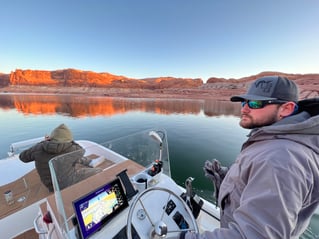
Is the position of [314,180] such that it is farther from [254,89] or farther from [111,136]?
[111,136]

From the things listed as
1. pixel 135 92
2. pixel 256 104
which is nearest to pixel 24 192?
pixel 256 104

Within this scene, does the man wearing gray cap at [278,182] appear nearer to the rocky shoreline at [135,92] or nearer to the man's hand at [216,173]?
the man's hand at [216,173]

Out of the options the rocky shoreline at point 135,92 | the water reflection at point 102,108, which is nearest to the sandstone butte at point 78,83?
the rocky shoreline at point 135,92

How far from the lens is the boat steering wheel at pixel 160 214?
866 mm

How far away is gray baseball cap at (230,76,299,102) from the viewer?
0.85m

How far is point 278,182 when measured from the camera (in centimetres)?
54

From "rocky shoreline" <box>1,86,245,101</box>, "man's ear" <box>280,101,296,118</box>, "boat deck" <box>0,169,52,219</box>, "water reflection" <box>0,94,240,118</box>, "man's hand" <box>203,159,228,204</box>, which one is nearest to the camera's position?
"man's ear" <box>280,101,296,118</box>

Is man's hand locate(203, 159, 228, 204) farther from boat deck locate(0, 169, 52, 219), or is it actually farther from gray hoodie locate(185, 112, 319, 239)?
boat deck locate(0, 169, 52, 219)

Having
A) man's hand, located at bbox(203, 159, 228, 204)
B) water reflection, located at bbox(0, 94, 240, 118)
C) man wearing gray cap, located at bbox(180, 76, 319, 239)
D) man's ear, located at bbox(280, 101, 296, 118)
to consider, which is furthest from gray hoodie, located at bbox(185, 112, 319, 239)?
water reflection, located at bbox(0, 94, 240, 118)

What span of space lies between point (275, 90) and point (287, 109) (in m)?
0.14

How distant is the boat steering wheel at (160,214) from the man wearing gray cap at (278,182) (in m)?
0.27

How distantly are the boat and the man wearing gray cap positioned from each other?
1.08ft

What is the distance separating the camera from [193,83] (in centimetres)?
5531

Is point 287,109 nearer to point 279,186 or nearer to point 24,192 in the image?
point 279,186
